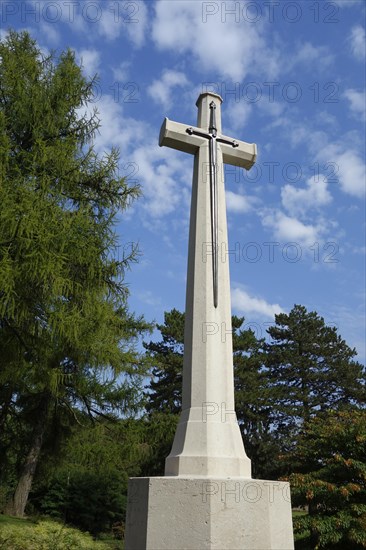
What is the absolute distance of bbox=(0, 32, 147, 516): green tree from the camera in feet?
20.3

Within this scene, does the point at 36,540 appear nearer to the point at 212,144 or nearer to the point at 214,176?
the point at 214,176

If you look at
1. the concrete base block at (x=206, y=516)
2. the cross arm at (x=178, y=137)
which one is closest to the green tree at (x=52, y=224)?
the cross arm at (x=178, y=137)

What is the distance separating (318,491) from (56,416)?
6.70 meters

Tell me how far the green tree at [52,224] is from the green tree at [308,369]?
20776 mm

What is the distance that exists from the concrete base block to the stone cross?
300 mm

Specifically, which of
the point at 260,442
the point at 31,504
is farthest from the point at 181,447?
the point at 260,442

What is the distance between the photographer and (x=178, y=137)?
5.02 m

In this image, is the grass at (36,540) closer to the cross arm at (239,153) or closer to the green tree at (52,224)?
the green tree at (52,224)

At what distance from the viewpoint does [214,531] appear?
3.28 meters

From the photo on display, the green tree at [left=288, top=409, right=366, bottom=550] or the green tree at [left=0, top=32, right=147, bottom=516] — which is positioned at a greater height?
the green tree at [left=0, top=32, right=147, bottom=516]

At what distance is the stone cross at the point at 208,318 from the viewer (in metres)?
3.83

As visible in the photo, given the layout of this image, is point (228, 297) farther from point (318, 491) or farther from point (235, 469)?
point (318, 491)

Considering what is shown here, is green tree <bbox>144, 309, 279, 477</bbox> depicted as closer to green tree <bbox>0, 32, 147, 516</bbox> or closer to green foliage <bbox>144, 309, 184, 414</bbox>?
green foliage <bbox>144, 309, 184, 414</bbox>

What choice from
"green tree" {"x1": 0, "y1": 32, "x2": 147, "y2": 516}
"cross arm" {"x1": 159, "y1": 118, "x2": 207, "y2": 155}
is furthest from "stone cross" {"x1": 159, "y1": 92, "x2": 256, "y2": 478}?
"green tree" {"x1": 0, "y1": 32, "x2": 147, "y2": 516}
